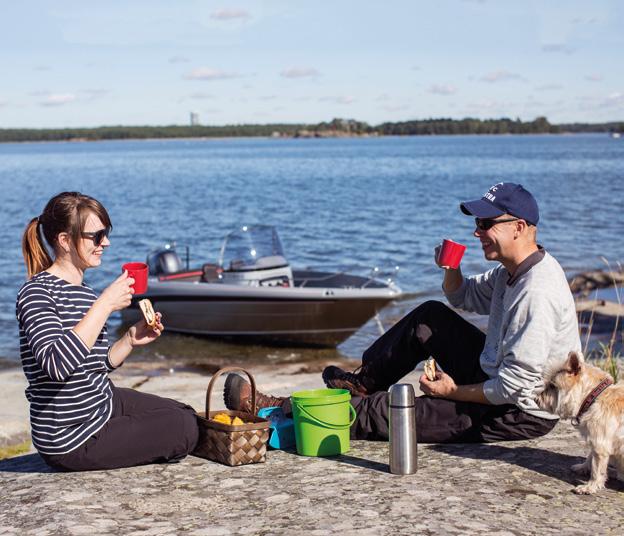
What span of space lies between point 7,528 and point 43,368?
76cm

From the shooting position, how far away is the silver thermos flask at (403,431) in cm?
465

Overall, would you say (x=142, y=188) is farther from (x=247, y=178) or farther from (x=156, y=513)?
(x=156, y=513)

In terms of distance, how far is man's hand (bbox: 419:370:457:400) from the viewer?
4.83 meters

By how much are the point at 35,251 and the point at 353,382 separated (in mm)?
2058

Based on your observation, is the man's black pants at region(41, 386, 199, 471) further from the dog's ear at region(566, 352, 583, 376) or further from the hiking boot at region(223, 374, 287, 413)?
the dog's ear at region(566, 352, 583, 376)

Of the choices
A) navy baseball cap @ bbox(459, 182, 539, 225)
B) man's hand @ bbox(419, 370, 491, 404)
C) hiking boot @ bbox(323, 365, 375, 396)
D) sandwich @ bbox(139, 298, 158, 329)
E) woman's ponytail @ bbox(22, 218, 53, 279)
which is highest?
navy baseball cap @ bbox(459, 182, 539, 225)

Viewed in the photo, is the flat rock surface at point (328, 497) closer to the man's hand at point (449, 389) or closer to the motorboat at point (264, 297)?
the man's hand at point (449, 389)

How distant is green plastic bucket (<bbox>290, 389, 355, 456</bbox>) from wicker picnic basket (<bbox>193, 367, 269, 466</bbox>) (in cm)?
Answer: 23

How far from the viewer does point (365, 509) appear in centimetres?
421

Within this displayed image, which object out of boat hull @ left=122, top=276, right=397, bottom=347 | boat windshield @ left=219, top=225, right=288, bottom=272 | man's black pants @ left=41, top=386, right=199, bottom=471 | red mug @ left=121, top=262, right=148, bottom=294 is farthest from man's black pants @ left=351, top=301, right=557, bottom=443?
boat windshield @ left=219, top=225, right=288, bottom=272

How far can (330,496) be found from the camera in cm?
441

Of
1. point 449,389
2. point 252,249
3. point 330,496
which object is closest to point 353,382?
point 449,389

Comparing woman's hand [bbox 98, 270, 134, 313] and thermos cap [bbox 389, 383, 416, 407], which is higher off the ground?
woman's hand [bbox 98, 270, 134, 313]

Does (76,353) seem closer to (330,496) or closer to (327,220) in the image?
(330,496)
